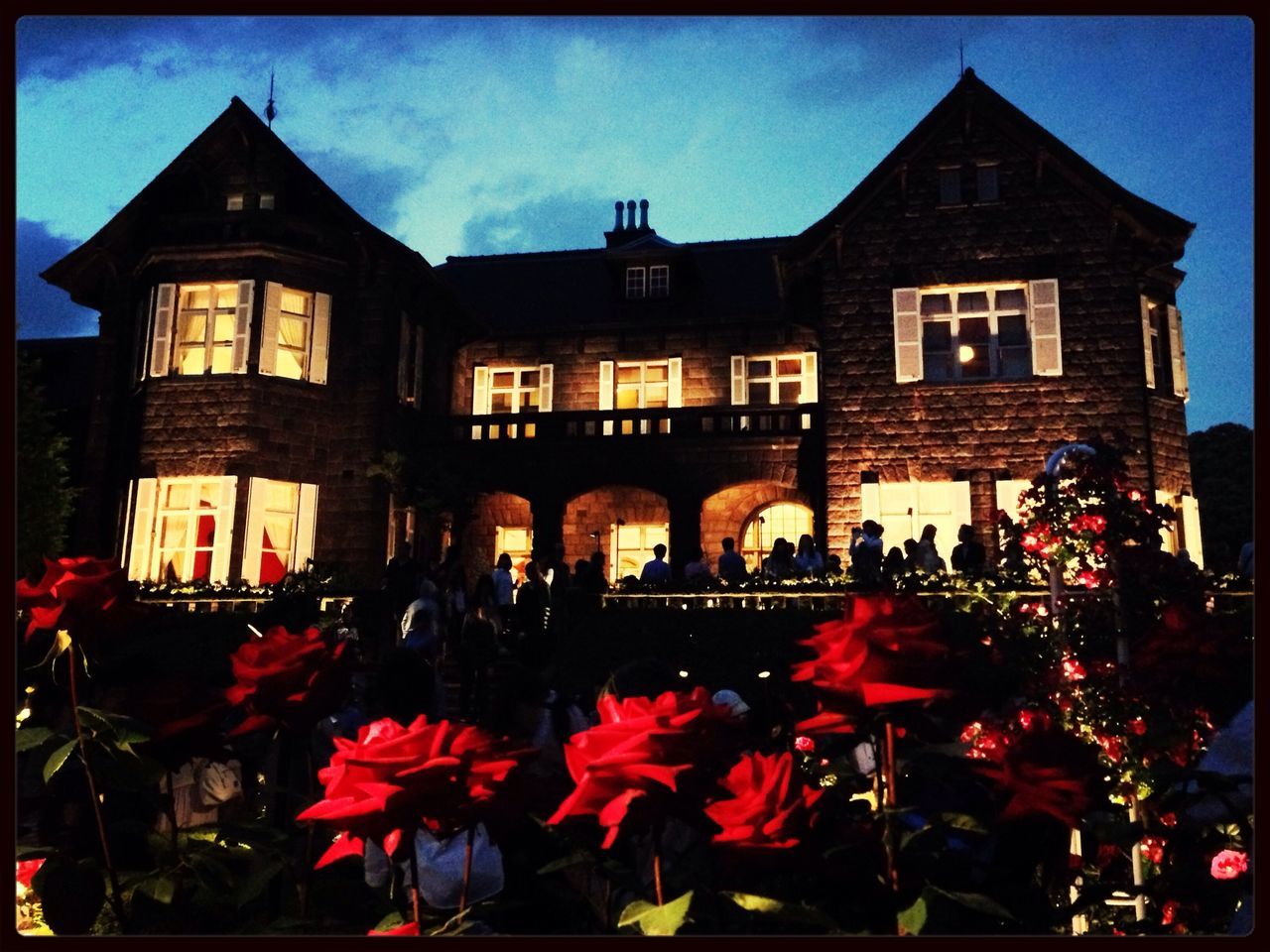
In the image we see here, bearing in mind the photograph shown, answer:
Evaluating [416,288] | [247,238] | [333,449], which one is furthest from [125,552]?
[416,288]

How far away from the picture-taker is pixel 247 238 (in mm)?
18438

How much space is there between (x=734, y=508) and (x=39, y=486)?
40.2ft

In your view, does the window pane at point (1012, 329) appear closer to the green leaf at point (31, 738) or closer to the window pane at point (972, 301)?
the window pane at point (972, 301)

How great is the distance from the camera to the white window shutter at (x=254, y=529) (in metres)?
17.1

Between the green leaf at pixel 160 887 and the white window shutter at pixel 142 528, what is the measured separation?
16.8 metres

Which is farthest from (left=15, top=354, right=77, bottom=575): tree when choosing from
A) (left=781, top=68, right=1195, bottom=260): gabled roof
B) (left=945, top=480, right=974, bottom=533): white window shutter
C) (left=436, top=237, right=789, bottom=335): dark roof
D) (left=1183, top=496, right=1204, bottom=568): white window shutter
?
(left=1183, top=496, right=1204, bottom=568): white window shutter

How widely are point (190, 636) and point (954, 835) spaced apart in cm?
1369

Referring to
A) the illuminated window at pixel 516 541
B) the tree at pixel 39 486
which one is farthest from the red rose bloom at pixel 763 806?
the illuminated window at pixel 516 541

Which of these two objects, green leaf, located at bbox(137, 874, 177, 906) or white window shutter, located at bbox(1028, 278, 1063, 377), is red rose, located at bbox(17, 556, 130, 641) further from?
white window shutter, located at bbox(1028, 278, 1063, 377)

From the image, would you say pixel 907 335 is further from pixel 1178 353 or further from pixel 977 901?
pixel 977 901

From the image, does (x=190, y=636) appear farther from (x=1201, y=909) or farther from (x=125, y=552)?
(x=1201, y=909)

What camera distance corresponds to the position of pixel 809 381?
71.1 feet

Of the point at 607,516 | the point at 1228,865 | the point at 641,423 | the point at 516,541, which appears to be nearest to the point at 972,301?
the point at 641,423

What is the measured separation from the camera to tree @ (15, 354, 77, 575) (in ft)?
57.3
